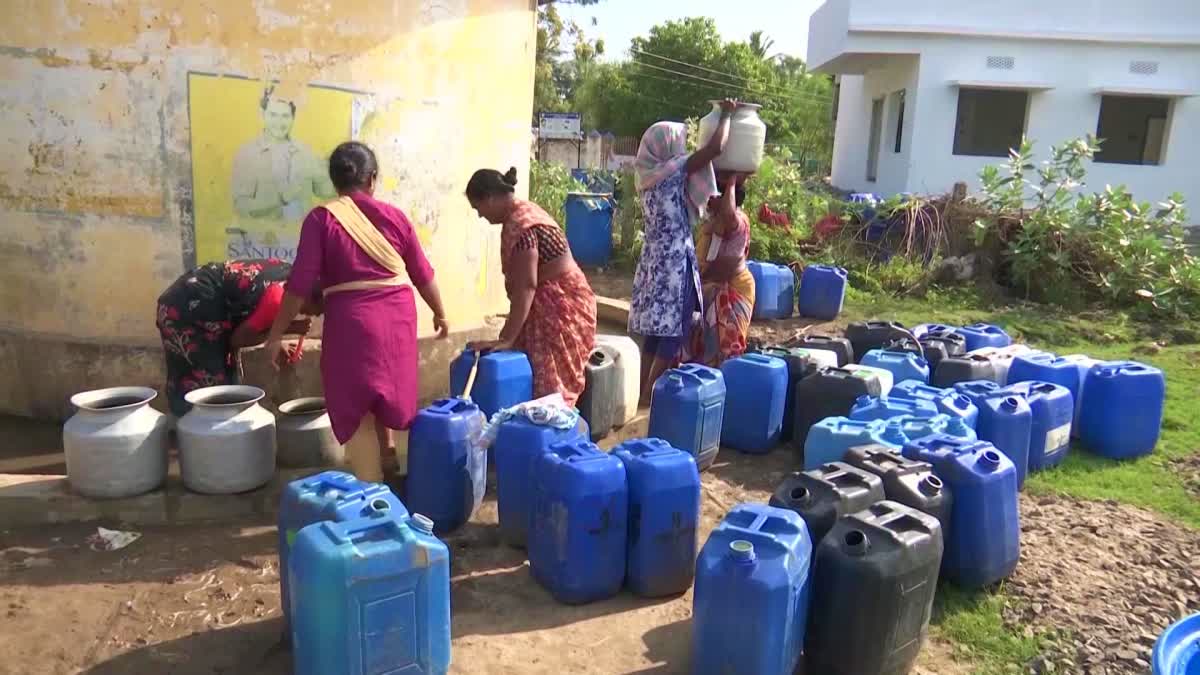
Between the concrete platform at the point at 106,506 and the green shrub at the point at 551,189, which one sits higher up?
the green shrub at the point at 551,189

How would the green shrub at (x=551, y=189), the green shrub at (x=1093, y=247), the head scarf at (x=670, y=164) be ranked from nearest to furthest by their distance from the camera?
the head scarf at (x=670, y=164)
the green shrub at (x=1093, y=247)
the green shrub at (x=551, y=189)

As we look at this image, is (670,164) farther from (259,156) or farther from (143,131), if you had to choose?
(143,131)

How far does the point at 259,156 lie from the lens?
475 cm

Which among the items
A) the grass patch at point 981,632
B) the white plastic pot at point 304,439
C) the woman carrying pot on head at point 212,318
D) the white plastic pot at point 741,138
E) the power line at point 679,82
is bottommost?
the grass patch at point 981,632

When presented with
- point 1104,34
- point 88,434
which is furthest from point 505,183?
point 1104,34

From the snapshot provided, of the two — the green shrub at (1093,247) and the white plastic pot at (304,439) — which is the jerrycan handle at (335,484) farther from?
the green shrub at (1093,247)

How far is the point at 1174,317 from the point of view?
28.2 ft

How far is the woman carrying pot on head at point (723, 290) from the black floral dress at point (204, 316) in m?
2.61

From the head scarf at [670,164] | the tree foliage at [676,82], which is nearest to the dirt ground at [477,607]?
the head scarf at [670,164]

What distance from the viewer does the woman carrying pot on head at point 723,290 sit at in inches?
214

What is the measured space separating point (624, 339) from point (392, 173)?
1.73 m

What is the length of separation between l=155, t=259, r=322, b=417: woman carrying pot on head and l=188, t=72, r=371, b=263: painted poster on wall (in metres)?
0.70

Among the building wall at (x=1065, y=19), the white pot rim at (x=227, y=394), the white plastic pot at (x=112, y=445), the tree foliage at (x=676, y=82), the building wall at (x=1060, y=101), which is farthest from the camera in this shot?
the tree foliage at (x=676, y=82)

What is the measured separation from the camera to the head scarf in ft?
16.6
